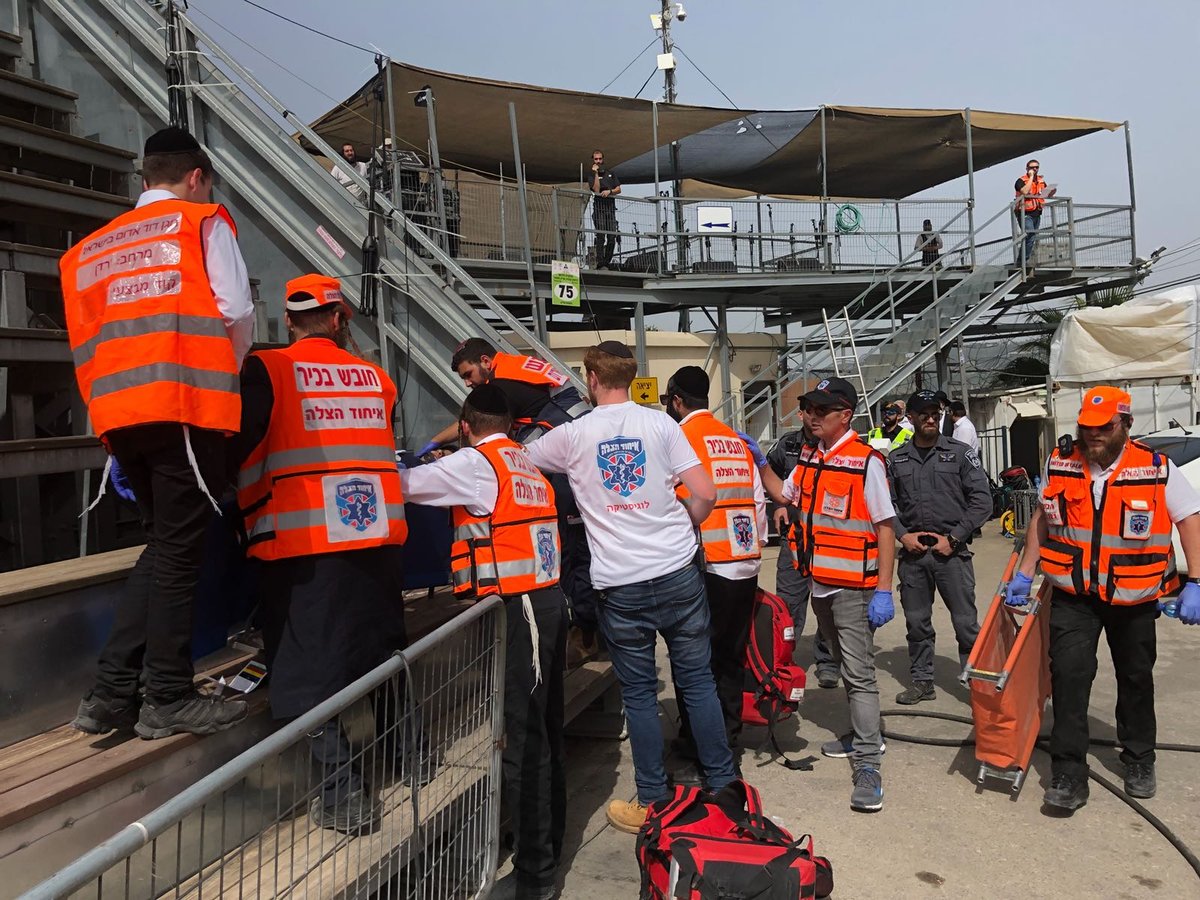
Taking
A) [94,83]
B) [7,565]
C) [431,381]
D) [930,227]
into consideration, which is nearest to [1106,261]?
[930,227]

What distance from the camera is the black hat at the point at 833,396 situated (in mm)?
4418

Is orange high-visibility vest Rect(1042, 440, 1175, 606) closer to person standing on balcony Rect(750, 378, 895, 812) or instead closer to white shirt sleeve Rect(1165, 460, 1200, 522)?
white shirt sleeve Rect(1165, 460, 1200, 522)

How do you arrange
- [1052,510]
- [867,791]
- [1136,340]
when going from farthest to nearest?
1. [1136,340]
2. [1052,510]
3. [867,791]

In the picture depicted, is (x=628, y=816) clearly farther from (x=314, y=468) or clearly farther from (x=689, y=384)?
(x=314, y=468)

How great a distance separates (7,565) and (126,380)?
286 centimetres

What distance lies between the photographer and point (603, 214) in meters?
14.4

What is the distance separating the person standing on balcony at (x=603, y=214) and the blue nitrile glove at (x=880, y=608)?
10.8 metres

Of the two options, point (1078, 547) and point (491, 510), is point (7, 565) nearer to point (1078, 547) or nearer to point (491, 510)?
point (491, 510)

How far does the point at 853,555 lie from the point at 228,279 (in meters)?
3.11

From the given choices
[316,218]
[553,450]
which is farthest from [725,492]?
[316,218]

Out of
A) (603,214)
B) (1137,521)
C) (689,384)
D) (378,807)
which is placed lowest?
(378,807)

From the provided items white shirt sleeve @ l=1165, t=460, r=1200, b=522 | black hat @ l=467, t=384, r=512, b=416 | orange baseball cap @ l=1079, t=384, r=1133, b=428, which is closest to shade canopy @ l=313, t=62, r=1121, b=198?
black hat @ l=467, t=384, r=512, b=416

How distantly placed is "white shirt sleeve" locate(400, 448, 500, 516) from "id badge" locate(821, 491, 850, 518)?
6.43 ft

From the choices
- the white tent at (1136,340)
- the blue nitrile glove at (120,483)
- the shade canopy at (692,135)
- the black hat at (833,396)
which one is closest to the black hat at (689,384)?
the black hat at (833,396)
